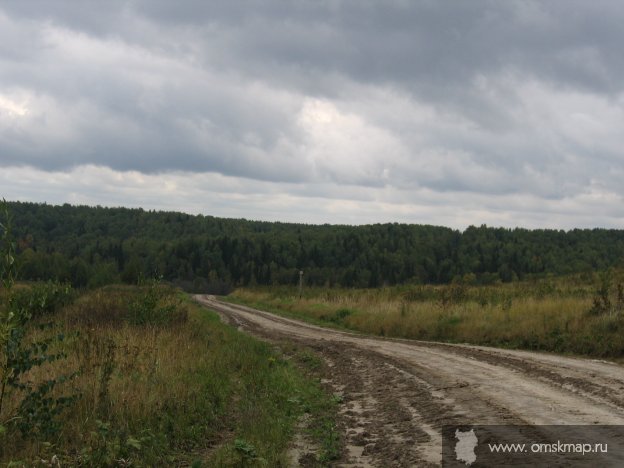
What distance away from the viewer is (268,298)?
52.5 m

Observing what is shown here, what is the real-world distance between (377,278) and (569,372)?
108 meters

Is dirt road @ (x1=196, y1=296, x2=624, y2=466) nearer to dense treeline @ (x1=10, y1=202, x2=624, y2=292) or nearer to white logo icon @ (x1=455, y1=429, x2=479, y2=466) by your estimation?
white logo icon @ (x1=455, y1=429, x2=479, y2=466)

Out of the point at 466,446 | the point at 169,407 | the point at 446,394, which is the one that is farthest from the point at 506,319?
the point at 169,407

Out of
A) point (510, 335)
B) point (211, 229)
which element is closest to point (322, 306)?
point (510, 335)

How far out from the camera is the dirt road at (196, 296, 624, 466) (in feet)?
24.3

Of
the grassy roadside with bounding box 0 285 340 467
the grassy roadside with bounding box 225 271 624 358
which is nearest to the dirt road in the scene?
the grassy roadside with bounding box 0 285 340 467

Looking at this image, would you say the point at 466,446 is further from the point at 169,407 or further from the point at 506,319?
the point at 506,319

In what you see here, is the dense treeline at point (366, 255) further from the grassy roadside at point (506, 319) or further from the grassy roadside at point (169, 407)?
the grassy roadside at point (169, 407)

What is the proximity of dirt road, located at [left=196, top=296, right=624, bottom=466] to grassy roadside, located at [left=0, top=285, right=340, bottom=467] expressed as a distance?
0.64 metres

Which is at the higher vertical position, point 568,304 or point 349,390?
point 568,304

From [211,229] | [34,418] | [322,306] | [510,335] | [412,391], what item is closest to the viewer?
[34,418]

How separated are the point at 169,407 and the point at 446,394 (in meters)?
4.81

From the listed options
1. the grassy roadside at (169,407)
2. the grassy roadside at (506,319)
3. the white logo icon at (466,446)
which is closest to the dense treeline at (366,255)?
the grassy roadside at (506,319)

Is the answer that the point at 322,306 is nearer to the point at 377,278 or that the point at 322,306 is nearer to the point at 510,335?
the point at 510,335
